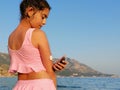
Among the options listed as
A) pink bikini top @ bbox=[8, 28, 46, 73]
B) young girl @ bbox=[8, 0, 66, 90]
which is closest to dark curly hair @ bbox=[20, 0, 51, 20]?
young girl @ bbox=[8, 0, 66, 90]

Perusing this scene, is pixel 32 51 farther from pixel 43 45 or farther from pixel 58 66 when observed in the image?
pixel 58 66

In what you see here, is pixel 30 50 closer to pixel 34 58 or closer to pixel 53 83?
pixel 34 58

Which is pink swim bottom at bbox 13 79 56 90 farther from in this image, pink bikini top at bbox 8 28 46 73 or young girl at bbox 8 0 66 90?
pink bikini top at bbox 8 28 46 73

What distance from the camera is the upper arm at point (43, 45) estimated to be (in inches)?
175

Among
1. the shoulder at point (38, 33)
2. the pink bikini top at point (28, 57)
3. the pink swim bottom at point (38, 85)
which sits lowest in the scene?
the pink swim bottom at point (38, 85)

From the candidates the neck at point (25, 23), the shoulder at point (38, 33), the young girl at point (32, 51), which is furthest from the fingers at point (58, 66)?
the neck at point (25, 23)

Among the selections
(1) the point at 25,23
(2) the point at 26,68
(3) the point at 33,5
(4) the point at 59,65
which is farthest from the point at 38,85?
(3) the point at 33,5

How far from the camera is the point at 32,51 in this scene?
14.8 feet

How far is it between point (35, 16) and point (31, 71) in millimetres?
645

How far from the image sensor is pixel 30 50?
4.52 metres

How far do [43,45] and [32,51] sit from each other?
0.50 feet

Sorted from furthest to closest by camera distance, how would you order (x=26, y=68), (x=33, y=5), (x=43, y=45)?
(x=33, y=5)
(x=26, y=68)
(x=43, y=45)

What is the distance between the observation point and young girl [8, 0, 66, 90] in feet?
14.7

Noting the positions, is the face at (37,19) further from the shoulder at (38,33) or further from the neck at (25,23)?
the shoulder at (38,33)
